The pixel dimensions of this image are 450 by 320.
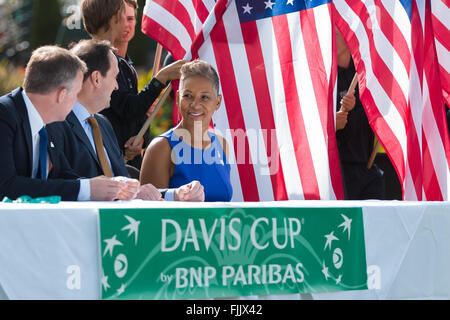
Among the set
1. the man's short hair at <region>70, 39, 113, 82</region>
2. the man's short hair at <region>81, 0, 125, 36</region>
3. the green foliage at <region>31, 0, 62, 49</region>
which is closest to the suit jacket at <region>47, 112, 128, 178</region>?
the man's short hair at <region>70, 39, 113, 82</region>

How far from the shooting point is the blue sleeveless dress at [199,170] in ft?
13.3

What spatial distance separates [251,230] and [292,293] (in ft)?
0.92

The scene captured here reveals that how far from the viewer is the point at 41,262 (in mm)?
2500

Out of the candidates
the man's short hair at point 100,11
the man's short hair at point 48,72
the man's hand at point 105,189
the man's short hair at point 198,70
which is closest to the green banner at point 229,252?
the man's hand at point 105,189

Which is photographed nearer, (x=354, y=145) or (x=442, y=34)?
(x=442, y=34)

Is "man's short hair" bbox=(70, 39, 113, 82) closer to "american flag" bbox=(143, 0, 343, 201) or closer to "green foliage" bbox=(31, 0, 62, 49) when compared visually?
"american flag" bbox=(143, 0, 343, 201)

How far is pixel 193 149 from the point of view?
4102 mm

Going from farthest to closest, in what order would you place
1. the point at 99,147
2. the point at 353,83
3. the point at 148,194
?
the point at 353,83 → the point at 99,147 → the point at 148,194

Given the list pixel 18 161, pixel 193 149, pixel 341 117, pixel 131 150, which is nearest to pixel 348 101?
pixel 341 117

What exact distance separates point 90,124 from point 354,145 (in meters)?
2.29

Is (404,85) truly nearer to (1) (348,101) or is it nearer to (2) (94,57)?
(1) (348,101)

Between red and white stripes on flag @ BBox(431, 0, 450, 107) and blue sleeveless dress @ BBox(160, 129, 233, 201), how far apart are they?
164 centimetres

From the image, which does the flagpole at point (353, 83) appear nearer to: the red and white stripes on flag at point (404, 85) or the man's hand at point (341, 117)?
the man's hand at point (341, 117)

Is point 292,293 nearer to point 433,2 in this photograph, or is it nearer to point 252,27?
point 252,27
